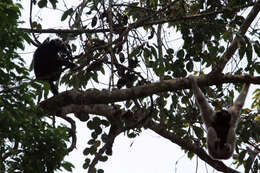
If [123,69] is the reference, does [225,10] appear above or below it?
above

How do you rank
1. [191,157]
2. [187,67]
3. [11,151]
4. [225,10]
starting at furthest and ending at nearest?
[191,157]
[187,67]
[225,10]
[11,151]

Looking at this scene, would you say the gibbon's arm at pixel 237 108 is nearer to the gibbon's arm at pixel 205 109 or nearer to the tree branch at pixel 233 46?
the gibbon's arm at pixel 205 109

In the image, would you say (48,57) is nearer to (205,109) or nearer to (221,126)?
(205,109)

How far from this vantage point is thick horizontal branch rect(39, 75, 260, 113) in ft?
14.5

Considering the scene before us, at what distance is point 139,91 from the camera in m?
4.55

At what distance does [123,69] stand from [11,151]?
7.39ft

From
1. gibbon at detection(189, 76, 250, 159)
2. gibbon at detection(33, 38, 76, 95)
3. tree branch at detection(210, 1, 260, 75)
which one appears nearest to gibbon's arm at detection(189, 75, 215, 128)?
gibbon at detection(189, 76, 250, 159)

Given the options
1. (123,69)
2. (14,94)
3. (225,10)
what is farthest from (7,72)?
(225,10)

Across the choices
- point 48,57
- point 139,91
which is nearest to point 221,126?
point 139,91

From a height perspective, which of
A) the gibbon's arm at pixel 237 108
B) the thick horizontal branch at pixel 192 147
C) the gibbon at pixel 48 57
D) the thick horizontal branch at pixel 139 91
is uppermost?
the gibbon at pixel 48 57

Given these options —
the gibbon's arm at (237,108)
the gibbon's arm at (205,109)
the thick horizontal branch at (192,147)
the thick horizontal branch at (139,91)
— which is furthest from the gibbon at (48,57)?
the gibbon's arm at (237,108)

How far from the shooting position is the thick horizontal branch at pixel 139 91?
4.42 m

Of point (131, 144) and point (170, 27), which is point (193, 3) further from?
point (131, 144)

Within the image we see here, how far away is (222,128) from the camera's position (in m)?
5.25
